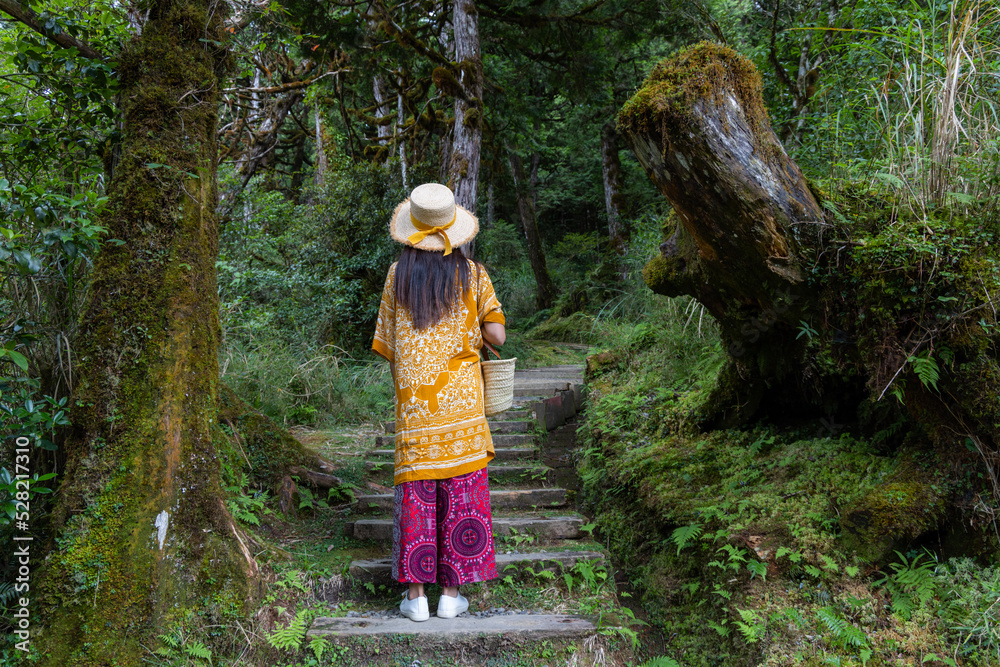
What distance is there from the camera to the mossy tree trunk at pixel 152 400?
2.42 meters

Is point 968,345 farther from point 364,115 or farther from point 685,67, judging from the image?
point 364,115

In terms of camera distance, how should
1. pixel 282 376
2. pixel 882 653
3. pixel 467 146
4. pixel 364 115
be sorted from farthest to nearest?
pixel 364 115
pixel 467 146
pixel 282 376
pixel 882 653

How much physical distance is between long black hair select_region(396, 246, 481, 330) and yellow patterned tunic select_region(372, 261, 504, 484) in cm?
4

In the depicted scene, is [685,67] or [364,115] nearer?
[685,67]

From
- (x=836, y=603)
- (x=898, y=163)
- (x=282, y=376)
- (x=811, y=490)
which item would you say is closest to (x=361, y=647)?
(x=836, y=603)

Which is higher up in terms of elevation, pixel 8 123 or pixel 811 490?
pixel 8 123

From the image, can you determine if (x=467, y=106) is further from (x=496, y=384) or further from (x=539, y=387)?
(x=496, y=384)

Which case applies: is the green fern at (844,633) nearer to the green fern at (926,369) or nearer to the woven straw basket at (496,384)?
the green fern at (926,369)

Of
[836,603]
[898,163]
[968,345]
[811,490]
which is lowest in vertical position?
[836,603]

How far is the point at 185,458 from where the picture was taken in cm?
276

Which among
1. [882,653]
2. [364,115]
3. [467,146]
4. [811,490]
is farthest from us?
[364,115]

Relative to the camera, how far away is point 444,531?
308 centimetres

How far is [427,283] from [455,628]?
1.79m

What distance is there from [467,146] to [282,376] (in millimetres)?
3851
